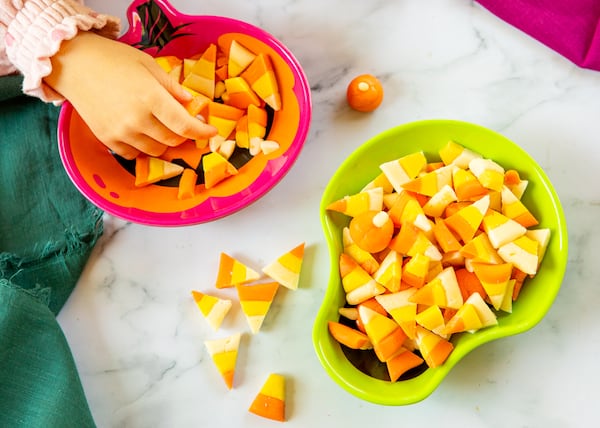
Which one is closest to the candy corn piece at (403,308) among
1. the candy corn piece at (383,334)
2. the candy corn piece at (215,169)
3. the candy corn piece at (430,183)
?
the candy corn piece at (383,334)

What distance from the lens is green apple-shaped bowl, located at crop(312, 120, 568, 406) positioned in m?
0.69

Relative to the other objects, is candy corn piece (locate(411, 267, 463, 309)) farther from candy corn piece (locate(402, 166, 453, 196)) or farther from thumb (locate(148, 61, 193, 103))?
thumb (locate(148, 61, 193, 103))

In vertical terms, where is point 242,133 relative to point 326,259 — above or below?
above

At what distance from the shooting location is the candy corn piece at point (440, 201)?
2.39ft

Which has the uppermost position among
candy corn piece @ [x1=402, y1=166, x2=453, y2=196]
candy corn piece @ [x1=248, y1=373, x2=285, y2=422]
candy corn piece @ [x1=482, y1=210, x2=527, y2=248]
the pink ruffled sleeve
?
the pink ruffled sleeve

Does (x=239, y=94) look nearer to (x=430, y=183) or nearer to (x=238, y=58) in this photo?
(x=238, y=58)

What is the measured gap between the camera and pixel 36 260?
83cm

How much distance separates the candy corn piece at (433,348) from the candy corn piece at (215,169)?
0.99 ft

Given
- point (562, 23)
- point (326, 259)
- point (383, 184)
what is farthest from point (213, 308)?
point (562, 23)

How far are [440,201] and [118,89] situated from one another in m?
0.39

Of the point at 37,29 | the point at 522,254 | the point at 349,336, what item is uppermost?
the point at 37,29

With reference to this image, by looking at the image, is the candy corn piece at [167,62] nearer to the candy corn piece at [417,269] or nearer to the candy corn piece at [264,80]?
the candy corn piece at [264,80]

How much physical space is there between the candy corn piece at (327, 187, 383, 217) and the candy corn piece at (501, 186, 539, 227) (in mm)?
137

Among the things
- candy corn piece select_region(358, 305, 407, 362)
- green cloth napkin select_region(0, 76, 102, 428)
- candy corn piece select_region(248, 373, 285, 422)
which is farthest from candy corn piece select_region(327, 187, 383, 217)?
green cloth napkin select_region(0, 76, 102, 428)
